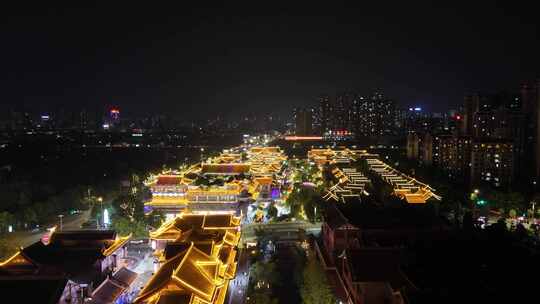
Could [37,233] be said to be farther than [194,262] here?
Yes

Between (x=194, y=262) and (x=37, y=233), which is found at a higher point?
(x=194, y=262)

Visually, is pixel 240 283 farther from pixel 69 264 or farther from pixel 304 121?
pixel 304 121

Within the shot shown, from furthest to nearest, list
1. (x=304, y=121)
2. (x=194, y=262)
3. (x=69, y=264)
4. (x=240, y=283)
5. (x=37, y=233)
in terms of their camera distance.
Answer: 1. (x=304, y=121)
2. (x=37, y=233)
3. (x=240, y=283)
4. (x=69, y=264)
5. (x=194, y=262)

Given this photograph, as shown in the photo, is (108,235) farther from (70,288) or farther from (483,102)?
(483,102)

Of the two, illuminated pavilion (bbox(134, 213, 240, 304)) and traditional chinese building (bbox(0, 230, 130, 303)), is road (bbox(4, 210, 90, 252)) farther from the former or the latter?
illuminated pavilion (bbox(134, 213, 240, 304))

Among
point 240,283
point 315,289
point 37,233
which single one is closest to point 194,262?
point 315,289

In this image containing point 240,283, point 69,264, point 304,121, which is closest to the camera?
point 69,264

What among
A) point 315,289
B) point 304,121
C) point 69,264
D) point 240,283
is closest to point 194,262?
point 315,289

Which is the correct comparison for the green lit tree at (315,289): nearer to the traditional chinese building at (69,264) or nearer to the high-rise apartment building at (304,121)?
the traditional chinese building at (69,264)

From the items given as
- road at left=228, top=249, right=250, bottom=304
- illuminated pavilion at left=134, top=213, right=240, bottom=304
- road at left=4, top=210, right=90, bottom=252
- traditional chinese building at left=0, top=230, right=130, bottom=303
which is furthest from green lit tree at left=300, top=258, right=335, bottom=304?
road at left=4, top=210, right=90, bottom=252

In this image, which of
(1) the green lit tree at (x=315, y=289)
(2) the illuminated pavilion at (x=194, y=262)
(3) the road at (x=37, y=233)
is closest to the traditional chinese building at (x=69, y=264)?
(2) the illuminated pavilion at (x=194, y=262)

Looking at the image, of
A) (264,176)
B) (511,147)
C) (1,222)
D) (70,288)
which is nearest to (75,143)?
(264,176)

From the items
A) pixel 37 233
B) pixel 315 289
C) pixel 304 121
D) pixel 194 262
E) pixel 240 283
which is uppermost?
pixel 304 121
